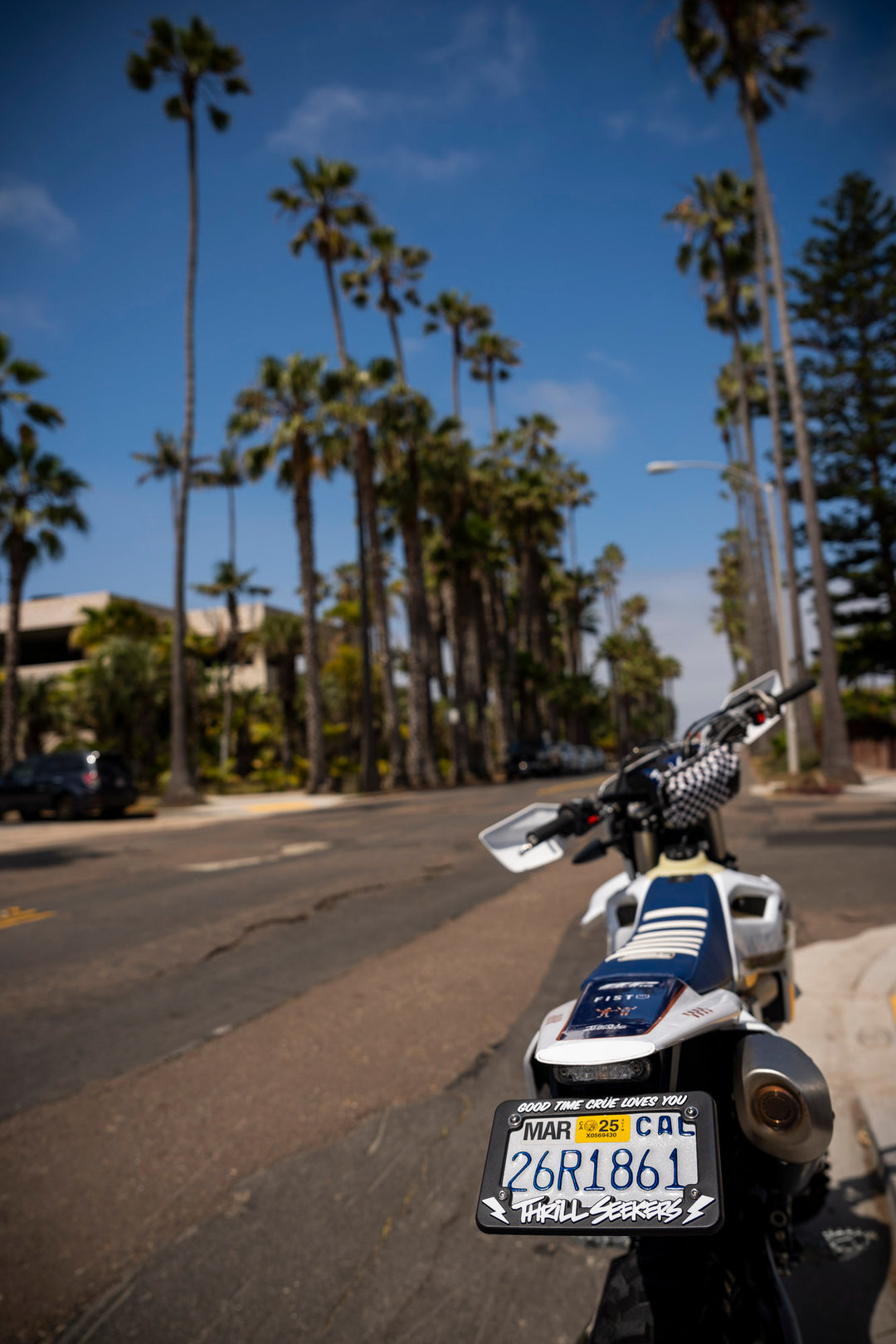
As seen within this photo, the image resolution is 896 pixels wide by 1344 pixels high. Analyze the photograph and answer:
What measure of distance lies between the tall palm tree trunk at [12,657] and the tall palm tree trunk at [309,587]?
9.58 meters

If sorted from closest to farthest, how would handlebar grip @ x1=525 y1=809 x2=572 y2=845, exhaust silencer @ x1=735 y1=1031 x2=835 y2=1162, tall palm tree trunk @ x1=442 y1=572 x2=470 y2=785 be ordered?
exhaust silencer @ x1=735 y1=1031 x2=835 y2=1162
handlebar grip @ x1=525 y1=809 x2=572 y2=845
tall palm tree trunk @ x1=442 y1=572 x2=470 y2=785

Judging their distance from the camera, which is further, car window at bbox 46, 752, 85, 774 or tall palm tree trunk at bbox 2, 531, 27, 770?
tall palm tree trunk at bbox 2, 531, 27, 770

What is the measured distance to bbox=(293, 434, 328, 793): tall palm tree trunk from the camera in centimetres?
3344

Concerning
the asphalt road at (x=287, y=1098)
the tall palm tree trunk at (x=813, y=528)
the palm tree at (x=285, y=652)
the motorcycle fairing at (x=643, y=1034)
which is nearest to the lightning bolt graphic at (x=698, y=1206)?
the motorcycle fairing at (x=643, y=1034)

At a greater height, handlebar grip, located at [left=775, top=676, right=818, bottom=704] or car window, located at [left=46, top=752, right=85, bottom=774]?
car window, located at [left=46, top=752, right=85, bottom=774]

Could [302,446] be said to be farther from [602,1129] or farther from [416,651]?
[602,1129]

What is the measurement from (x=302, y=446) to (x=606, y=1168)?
113 feet

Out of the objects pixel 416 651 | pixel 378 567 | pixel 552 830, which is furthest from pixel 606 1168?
pixel 416 651

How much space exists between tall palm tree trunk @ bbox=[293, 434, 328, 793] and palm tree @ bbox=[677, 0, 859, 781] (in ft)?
56.7

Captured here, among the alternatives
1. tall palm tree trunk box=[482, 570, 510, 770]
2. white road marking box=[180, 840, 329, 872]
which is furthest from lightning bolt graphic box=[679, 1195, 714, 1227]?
tall palm tree trunk box=[482, 570, 510, 770]

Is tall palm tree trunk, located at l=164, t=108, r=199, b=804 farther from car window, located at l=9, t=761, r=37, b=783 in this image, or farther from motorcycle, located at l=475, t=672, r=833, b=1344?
motorcycle, located at l=475, t=672, r=833, b=1344

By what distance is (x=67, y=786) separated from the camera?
882 inches

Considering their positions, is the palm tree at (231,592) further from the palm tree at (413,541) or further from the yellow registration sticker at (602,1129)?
the yellow registration sticker at (602,1129)

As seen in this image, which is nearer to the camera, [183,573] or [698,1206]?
[698,1206]
